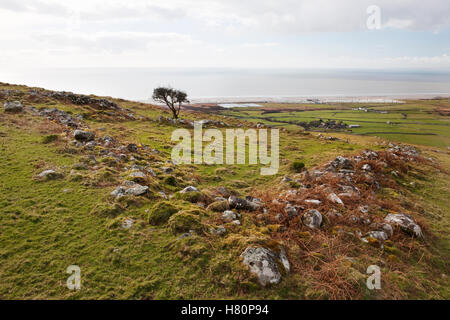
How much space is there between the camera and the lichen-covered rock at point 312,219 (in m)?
9.03

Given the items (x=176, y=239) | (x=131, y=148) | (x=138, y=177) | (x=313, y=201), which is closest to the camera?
Answer: (x=176, y=239)

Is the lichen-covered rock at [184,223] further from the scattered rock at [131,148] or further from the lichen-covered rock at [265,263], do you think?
the scattered rock at [131,148]

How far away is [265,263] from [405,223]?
7121mm

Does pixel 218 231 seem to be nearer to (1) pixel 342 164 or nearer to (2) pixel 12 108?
(1) pixel 342 164

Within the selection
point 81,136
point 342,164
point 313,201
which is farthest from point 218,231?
point 81,136

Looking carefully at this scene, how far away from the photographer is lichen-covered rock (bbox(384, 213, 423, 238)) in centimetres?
900

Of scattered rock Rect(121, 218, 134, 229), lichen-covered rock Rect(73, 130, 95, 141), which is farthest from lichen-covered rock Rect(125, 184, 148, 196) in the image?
lichen-covered rock Rect(73, 130, 95, 141)

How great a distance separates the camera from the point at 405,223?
9.27 m

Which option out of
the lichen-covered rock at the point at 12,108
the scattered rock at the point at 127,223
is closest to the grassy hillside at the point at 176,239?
the scattered rock at the point at 127,223

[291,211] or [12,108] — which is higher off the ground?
[12,108]

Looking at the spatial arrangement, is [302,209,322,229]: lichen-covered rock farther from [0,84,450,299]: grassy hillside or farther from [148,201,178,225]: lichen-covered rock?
[148,201,178,225]: lichen-covered rock

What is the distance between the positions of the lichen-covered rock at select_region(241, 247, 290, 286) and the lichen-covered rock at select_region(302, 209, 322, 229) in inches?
103

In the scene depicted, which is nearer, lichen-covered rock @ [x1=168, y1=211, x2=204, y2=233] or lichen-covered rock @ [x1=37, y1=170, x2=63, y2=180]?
lichen-covered rock @ [x1=168, y1=211, x2=204, y2=233]
